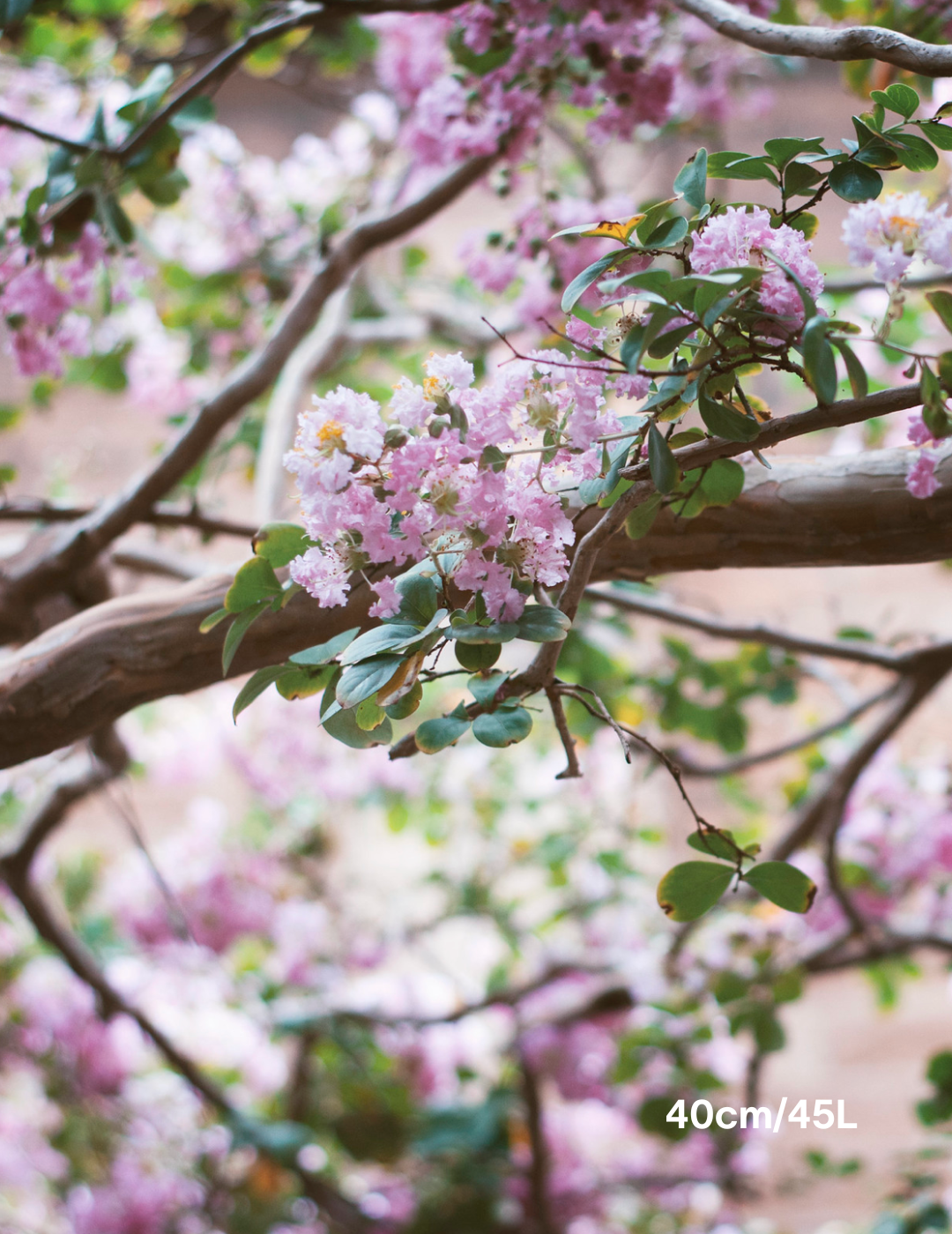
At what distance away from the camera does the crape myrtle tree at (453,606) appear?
38cm

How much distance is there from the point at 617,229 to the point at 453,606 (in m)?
0.19

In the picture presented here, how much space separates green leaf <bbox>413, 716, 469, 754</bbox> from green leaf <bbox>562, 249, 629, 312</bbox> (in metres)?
0.17

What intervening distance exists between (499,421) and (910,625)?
230 cm

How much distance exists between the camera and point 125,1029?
173 cm

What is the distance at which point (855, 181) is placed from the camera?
0.41 meters

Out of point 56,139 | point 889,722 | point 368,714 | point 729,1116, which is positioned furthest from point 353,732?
point 729,1116

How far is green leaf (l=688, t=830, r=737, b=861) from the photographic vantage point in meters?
0.44

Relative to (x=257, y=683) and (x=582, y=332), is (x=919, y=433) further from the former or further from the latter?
(x=257, y=683)

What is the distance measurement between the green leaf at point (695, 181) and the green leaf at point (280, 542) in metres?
0.22

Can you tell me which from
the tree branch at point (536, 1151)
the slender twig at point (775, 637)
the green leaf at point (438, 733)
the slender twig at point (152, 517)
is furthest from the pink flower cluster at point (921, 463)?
the tree branch at point (536, 1151)

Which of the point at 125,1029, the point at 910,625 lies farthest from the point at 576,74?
the point at 910,625

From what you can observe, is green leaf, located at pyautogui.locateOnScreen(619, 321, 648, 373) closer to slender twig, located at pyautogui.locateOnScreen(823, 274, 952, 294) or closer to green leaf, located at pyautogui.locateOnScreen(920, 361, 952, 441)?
green leaf, located at pyautogui.locateOnScreen(920, 361, 952, 441)

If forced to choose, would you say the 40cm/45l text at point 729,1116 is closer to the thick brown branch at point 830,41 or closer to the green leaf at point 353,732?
the green leaf at point 353,732

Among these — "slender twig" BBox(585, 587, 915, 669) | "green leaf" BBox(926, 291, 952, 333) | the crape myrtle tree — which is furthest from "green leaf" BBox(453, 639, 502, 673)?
"slender twig" BBox(585, 587, 915, 669)
